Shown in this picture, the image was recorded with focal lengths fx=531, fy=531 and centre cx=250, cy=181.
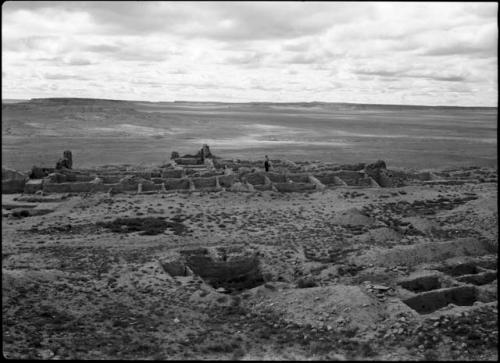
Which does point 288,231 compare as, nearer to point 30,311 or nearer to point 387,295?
point 387,295

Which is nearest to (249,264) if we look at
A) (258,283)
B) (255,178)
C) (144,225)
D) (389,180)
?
(258,283)

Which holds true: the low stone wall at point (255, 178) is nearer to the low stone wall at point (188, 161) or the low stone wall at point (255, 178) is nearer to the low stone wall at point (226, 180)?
the low stone wall at point (226, 180)

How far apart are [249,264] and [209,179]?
12.5 meters

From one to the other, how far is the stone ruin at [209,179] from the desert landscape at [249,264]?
0.10 meters

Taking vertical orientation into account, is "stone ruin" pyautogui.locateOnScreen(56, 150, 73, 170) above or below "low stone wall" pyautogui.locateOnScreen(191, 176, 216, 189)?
above

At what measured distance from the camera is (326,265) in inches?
600

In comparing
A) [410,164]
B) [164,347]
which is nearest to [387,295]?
[164,347]

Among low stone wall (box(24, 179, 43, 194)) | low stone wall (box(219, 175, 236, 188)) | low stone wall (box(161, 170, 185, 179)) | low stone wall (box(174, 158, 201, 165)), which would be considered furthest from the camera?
low stone wall (box(174, 158, 201, 165))

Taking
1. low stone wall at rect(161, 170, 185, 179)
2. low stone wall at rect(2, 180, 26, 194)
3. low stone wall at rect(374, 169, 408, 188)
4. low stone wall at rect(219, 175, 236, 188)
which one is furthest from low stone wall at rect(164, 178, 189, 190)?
low stone wall at rect(374, 169, 408, 188)

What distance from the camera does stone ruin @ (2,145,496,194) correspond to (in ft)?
86.6

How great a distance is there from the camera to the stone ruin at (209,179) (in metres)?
26.4

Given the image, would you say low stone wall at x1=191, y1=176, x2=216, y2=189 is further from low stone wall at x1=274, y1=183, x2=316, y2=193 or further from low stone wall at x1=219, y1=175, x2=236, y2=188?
low stone wall at x1=274, y1=183, x2=316, y2=193

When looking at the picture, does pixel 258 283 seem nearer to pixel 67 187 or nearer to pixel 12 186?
pixel 67 187

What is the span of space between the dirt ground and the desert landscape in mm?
47
